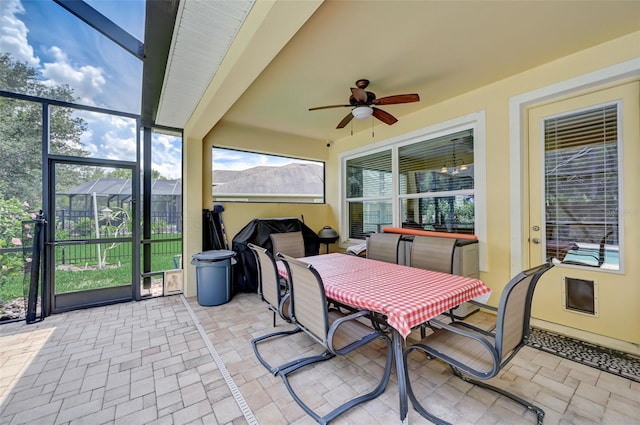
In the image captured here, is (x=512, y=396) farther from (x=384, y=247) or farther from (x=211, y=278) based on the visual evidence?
(x=211, y=278)

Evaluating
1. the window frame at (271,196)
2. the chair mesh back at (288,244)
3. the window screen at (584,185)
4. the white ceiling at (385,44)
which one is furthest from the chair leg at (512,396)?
the window frame at (271,196)

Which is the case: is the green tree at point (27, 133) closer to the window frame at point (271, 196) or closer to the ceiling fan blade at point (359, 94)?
the window frame at point (271, 196)

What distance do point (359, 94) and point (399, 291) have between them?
1936mm

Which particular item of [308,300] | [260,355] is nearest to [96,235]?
[260,355]

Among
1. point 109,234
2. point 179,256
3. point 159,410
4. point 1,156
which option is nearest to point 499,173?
point 159,410

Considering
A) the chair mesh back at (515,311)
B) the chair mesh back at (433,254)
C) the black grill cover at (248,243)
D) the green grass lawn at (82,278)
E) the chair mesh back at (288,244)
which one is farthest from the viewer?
the black grill cover at (248,243)

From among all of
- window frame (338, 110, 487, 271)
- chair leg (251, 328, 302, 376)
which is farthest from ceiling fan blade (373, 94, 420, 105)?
chair leg (251, 328, 302, 376)

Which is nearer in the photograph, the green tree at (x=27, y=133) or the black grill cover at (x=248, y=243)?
the green tree at (x=27, y=133)

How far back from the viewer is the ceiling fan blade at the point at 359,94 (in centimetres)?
259

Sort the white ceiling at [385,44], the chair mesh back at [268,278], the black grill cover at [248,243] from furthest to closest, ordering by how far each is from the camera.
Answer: the black grill cover at [248,243], the chair mesh back at [268,278], the white ceiling at [385,44]

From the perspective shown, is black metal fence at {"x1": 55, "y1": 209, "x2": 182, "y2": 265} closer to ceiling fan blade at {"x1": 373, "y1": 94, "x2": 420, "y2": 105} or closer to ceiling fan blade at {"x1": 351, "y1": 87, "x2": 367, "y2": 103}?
ceiling fan blade at {"x1": 351, "y1": 87, "x2": 367, "y2": 103}

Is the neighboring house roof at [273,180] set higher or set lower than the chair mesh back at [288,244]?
higher

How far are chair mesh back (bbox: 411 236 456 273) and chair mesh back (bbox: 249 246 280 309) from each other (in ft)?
5.11

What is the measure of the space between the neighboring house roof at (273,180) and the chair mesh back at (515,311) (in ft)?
13.7
